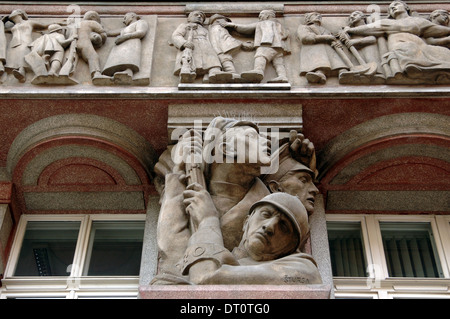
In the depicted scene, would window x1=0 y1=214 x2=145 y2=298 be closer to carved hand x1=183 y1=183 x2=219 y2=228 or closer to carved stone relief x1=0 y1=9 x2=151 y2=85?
carved hand x1=183 y1=183 x2=219 y2=228

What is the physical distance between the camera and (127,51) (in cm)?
798

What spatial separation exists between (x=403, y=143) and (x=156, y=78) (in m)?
2.72

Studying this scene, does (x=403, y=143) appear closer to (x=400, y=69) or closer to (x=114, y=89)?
(x=400, y=69)

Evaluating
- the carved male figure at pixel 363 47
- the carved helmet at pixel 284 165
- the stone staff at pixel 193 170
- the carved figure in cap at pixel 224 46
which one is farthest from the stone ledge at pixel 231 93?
the stone staff at pixel 193 170

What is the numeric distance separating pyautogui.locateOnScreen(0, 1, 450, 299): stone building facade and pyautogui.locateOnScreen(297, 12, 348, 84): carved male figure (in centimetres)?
2

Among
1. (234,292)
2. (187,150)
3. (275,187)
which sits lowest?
(234,292)

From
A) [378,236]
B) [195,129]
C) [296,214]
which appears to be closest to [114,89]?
[195,129]

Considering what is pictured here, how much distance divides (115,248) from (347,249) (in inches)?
95.0

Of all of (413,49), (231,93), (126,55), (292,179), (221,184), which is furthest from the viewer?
(126,55)

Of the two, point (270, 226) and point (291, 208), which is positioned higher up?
point (291, 208)

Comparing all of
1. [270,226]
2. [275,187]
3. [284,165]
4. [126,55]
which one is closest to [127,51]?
[126,55]

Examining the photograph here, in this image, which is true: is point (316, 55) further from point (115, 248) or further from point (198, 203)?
point (115, 248)

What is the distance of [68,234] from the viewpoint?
7.68 m

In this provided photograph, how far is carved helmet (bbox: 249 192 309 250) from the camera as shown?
5.73 metres
